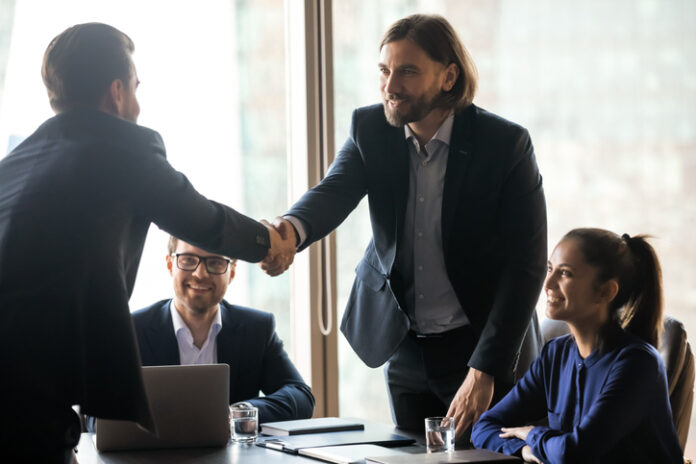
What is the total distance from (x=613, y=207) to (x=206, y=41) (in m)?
1.94

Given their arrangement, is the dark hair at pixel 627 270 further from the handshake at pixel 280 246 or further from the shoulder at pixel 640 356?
the handshake at pixel 280 246

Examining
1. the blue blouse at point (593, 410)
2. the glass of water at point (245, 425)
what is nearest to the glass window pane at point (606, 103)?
the blue blouse at point (593, 410)

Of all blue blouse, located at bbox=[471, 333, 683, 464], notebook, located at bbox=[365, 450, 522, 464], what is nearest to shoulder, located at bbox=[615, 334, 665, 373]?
blue blouse, located at bbox=[471, 333, 683, 464]

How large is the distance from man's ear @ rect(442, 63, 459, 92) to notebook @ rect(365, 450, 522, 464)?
106cm

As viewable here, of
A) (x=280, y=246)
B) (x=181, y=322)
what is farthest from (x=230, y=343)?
(x=280, y=246)

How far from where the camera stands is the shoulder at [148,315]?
3.12 m

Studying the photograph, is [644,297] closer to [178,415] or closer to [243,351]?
[178,415]

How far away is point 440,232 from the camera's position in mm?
2506

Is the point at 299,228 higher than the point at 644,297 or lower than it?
higher

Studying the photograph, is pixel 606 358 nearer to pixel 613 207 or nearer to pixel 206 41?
pixel 613 207

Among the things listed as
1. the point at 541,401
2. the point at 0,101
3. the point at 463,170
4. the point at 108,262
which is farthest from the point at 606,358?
the point at 0,101

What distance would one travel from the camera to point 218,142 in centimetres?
426

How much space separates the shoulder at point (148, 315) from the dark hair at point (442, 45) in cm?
121

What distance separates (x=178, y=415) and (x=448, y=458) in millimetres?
685
